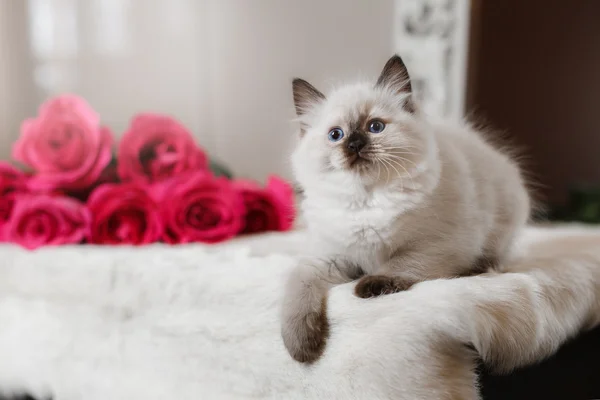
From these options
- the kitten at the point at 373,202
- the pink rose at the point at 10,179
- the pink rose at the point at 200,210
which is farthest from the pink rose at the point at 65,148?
the kitten at the point at 373,202

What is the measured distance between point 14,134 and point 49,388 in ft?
3.13

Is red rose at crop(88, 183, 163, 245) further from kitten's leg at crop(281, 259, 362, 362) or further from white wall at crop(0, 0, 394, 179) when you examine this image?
kitten's leg at crop(281, 259, 362, 362)

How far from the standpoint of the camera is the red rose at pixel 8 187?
1.25 m

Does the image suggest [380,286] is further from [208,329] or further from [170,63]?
[170,63]

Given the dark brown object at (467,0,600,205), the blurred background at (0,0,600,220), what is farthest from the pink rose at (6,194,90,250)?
the dark brown object at (467,0,600,205)

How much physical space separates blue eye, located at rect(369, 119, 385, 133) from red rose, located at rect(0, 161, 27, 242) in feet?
3.00

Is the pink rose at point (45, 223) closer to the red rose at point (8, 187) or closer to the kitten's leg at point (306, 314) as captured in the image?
the red rose at point (8, 187)

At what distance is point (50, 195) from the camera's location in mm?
1220

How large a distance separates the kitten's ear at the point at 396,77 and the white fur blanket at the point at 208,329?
0.26 meters

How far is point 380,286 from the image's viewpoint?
68 centimetres

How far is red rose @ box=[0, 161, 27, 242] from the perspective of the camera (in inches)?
49.0

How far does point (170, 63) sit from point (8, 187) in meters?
0.73

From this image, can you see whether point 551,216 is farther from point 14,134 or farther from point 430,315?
point 14,134

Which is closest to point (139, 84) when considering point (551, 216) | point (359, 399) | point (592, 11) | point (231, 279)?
point (231, 279)
